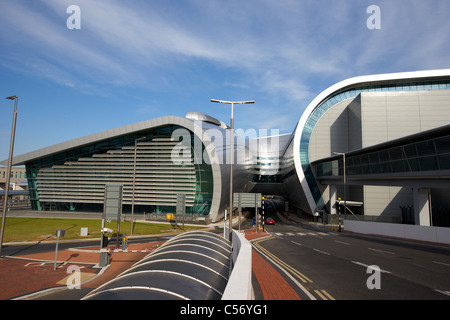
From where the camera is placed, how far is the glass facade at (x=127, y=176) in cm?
4256

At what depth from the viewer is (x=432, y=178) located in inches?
1043

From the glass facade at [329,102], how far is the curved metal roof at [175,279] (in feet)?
151

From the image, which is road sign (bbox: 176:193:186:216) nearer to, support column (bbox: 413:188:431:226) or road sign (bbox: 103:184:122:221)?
road sign (bbox: 103:184:122:221)

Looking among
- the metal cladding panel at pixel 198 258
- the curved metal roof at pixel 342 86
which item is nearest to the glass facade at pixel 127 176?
the curved metal roof at pixel 342 86

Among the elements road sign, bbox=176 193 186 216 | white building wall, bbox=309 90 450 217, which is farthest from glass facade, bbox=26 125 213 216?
white building wall, bbox=309 90 450 217

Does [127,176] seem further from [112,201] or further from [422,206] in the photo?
[422,206]

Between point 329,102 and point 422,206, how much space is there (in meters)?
30.0

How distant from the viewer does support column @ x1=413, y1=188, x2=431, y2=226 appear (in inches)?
1164

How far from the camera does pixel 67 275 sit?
Answer: 43.7ft

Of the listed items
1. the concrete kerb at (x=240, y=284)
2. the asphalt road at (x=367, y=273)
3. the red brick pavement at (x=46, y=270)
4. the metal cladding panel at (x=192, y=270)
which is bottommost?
the red brick pavement at (x=46, y=270)

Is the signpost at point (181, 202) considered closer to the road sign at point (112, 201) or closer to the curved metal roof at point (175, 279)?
the road sign at point (112, 201)

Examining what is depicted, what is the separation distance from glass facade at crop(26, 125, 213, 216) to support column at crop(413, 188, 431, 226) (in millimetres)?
24423

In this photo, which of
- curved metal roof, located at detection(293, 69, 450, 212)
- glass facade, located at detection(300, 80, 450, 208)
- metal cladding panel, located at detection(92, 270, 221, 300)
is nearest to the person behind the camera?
metal cladding panel, located at detection(92, 270, 221, 300)
